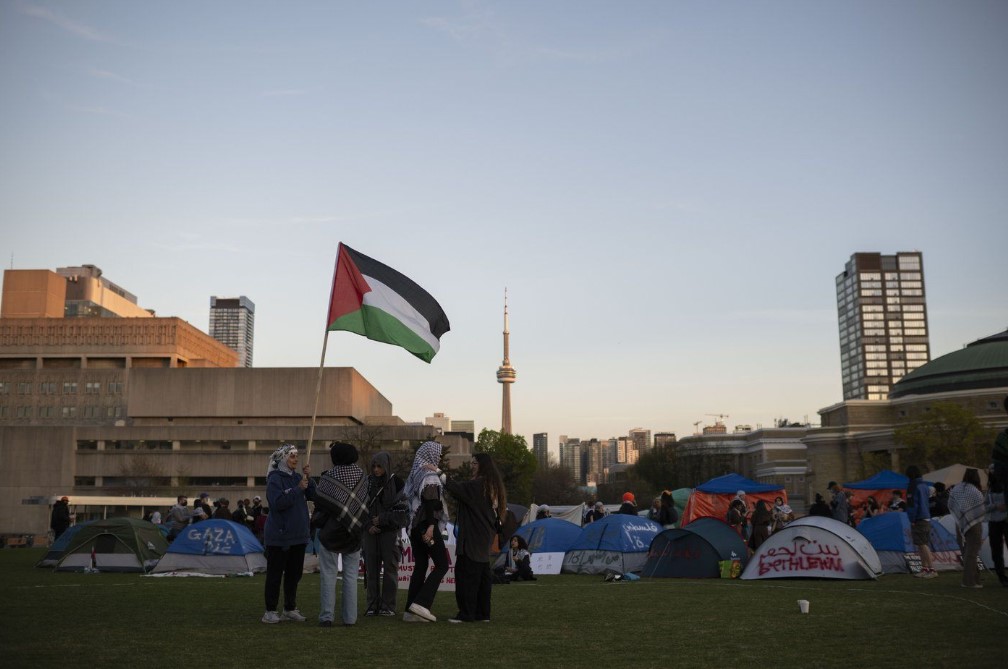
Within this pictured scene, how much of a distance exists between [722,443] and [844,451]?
111 feet

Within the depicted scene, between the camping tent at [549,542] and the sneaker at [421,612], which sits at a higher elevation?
the sneaker at [421,612]

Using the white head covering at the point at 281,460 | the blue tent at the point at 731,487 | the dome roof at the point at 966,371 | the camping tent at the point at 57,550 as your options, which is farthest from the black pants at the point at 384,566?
the dome roof at the point at 966,371

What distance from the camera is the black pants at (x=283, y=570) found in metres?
10.2

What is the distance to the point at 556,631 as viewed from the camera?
9602 millimetres

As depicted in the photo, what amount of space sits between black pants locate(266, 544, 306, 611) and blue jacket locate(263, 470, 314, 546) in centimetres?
14

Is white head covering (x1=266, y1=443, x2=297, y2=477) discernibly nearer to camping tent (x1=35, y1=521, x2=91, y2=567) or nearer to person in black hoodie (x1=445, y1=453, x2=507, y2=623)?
person in black hoodie (x1=445, y1=453, x2=507, y2=623)

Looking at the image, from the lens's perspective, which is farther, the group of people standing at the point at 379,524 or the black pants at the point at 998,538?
the black pants at the point at 998,538

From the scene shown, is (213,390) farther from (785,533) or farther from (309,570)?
(785,533)

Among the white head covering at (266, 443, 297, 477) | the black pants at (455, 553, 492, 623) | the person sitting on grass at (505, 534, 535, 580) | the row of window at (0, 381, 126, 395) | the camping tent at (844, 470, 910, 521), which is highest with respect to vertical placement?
the row of window at (0, 381, 126, 395)

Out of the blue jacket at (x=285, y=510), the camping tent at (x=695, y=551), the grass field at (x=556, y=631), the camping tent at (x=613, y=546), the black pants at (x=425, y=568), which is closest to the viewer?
→ the grass field at (x=556, y=631)

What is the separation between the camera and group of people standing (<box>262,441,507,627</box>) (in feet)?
33.2

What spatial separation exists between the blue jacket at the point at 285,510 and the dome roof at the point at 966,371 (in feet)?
346

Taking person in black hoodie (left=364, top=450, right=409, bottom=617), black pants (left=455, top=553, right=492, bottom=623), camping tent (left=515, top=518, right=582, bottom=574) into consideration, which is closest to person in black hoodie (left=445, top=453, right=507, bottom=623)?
black pants (left=455, top=553, right=492, bottom=623)

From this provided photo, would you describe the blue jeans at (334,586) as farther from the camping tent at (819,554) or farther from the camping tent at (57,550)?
the camping tent at (57,550)
